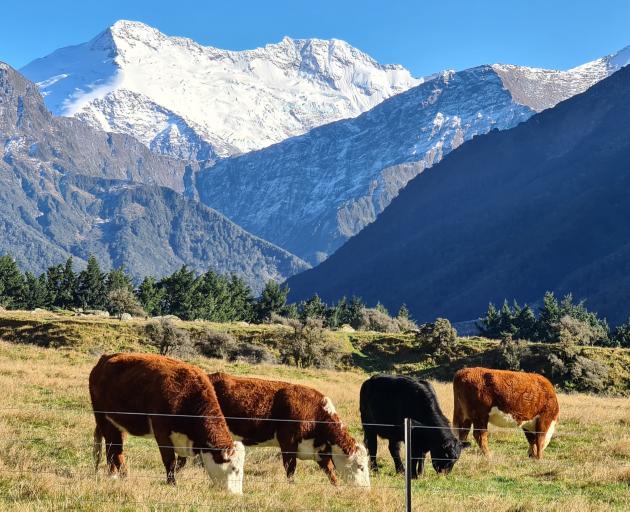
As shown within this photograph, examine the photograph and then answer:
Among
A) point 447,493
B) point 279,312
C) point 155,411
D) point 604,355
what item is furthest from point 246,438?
point 279,312

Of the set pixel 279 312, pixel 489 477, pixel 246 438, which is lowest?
pixel 489 477

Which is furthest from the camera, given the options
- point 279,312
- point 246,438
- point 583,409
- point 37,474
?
point 279,312

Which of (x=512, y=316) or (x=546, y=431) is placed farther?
(x=512, y=316)

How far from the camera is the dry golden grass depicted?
12.8 m

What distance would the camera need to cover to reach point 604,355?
62.4 metres

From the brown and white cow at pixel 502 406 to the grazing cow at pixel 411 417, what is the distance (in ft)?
6.03

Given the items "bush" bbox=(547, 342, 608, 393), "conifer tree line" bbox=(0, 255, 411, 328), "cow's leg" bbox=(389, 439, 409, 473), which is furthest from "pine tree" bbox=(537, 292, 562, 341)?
"cow's leg" bbox=(389, 439, 409, 473)

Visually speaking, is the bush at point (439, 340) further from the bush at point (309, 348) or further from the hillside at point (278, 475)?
the hillside at point (278, 475)

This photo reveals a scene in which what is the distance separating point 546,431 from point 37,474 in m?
13.6

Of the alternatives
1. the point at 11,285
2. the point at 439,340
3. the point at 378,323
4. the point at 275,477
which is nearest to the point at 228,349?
the point at 439,340

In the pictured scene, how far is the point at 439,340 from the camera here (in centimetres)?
7162

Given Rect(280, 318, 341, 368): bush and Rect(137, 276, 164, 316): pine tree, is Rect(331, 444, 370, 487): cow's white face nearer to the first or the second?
Rect(280, 318, 341, 368): bush

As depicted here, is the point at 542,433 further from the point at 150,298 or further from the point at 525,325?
the point at 150,298

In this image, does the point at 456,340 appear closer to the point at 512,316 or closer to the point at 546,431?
the point at 512,316
